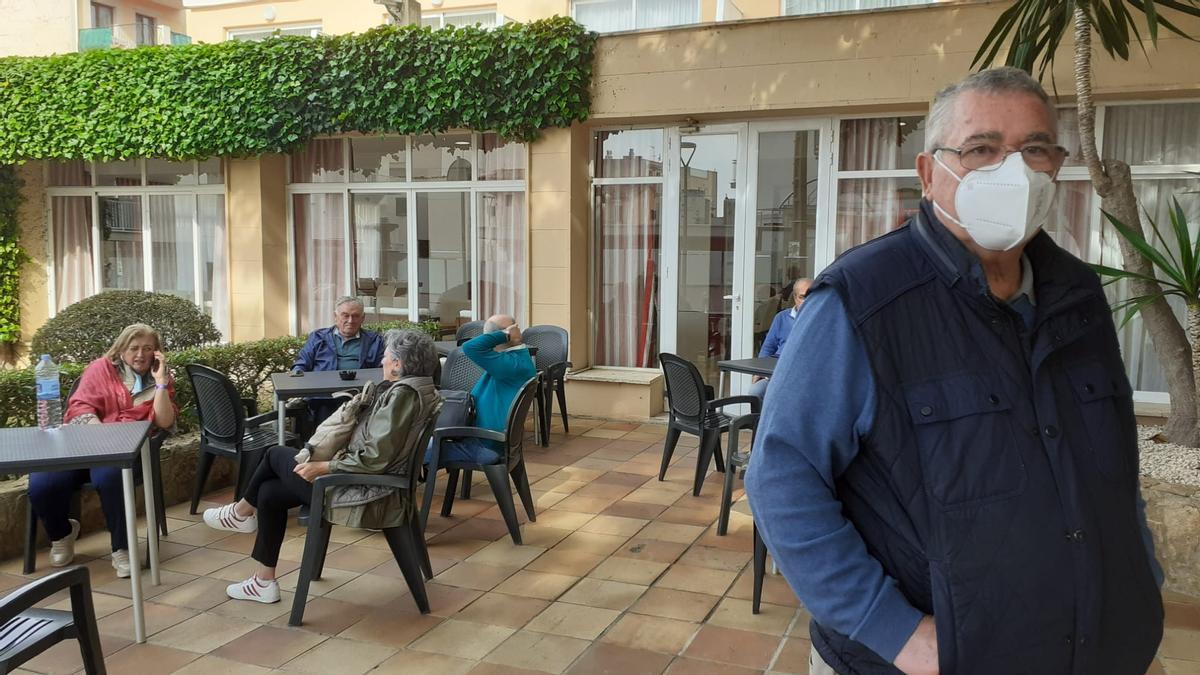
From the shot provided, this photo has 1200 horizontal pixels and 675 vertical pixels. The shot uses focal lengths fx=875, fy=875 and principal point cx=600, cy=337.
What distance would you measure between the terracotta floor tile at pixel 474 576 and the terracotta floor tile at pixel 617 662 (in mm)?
801

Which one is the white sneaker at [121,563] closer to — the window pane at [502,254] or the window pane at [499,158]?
the window pane at [502,254]

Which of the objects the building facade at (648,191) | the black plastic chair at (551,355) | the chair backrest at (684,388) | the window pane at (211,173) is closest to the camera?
the chair backrest at (684,388)

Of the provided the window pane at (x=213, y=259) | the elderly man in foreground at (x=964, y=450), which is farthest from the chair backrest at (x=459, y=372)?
the window pane at (x=213, y=259)

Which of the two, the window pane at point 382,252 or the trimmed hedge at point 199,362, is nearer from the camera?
the trimmed hedge at point 199,362

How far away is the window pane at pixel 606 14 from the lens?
871cm

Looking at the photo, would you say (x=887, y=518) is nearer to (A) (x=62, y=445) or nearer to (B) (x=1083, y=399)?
(B) (x=1083, y=399)

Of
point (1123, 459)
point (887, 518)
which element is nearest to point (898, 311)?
point (887, 518)

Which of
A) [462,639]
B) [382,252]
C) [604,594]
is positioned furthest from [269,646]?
[382,252]

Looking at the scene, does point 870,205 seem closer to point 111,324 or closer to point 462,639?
point 462,639

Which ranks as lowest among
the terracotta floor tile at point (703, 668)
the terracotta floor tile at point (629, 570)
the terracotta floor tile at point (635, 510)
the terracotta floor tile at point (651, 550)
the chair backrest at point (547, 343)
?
the terracotta floor tile at point (635, 510)

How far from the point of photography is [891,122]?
7.36 m

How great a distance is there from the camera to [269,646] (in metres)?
3.29

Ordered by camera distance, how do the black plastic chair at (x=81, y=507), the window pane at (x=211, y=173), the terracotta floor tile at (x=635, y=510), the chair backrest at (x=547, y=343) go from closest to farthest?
the black plastic chair at (x=81, y=507)
the terracotta floor tile at (x=635, y=510)
the chair backrest at (x=547, y=343)
the window pane at (x=211, y=173)

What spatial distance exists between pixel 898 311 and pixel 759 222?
664 centimetres
